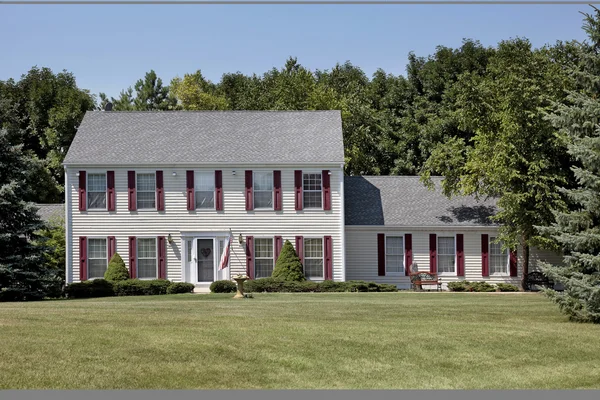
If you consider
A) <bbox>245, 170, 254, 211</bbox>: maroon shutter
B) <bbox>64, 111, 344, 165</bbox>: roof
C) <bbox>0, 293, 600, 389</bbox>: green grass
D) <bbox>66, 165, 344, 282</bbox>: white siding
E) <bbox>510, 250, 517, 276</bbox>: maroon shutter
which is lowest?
<bbox>0, 293, 600, 389</bbox>: green grass

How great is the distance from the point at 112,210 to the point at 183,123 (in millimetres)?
5622

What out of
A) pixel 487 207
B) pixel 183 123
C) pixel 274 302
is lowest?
pixel 274 302

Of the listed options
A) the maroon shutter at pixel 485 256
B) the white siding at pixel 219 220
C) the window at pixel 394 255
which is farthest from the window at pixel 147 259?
the maroon shutter at pixel 485 256

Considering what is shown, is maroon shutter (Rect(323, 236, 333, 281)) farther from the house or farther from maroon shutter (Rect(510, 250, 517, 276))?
maroon shutter (Rect(510, 250, 517, 276))

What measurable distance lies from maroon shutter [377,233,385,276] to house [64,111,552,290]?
0.04 metres

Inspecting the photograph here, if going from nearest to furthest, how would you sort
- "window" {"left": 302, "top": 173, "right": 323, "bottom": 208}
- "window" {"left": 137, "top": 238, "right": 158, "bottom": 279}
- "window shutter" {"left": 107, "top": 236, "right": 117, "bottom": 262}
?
"window" {"left": 137, "top": 238, "right": 158, "bottom": 279} < "window shutter" {"left": 107, "top": 236, "right": 117, "bottom": 262} < "window" {"left": 302, "top": 173, "right": 323, "bottom": 208}

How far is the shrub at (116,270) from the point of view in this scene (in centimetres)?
3744

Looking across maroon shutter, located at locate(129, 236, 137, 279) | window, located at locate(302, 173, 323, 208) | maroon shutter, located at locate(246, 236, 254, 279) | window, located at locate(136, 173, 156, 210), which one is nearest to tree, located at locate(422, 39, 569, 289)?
window, located at locate(302, 173, 323, 208)

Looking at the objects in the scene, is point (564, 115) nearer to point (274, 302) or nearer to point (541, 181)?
point (274, 302)

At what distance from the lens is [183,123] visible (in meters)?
42.2

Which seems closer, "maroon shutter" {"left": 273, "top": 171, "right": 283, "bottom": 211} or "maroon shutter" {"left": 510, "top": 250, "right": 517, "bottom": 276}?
"maroon shutter" {"left": 273, "top": 171, "right": 283, "bottom": 211}

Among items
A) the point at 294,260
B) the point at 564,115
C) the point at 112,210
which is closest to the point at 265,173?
the point at 294,260

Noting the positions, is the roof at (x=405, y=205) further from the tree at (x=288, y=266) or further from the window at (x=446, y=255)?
the tree at (x=288, y=266)

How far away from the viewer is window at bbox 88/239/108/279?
38.6m
